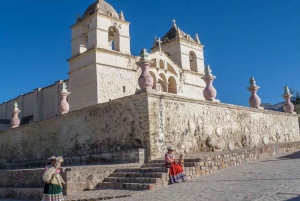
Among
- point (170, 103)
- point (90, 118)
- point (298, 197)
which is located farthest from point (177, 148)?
point (298, 197)

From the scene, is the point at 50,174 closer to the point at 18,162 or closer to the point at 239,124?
the point at 239,124

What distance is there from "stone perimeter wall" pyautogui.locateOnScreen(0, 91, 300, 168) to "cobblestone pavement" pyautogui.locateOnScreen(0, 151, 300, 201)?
2248 mm

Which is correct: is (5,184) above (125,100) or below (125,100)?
below

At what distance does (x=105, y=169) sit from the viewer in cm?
827

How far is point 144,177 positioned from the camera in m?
7.71

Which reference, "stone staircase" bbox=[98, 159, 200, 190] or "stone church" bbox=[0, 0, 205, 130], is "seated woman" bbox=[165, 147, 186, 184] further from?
"stone church" bbox=[0, 0, 205, 130]

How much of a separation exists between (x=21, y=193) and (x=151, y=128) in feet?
13.0

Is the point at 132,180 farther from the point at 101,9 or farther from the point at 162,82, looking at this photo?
the point at 162,82

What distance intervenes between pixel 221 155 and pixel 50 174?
16.0 feet

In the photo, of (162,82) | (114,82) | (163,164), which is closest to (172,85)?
(162,82)

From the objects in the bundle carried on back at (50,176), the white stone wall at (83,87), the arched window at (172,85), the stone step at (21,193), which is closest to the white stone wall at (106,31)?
the white stone wall at (83,87)

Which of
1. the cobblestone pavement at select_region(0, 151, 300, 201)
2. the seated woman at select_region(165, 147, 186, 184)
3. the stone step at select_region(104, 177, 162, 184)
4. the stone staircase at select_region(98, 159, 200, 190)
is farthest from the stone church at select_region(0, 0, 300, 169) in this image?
the cobblestone pavement at select_region(0, 151, 300, 201)

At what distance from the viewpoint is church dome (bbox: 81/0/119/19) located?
2163 cm

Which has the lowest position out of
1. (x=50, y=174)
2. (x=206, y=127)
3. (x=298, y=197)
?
(x=298, y=197)
